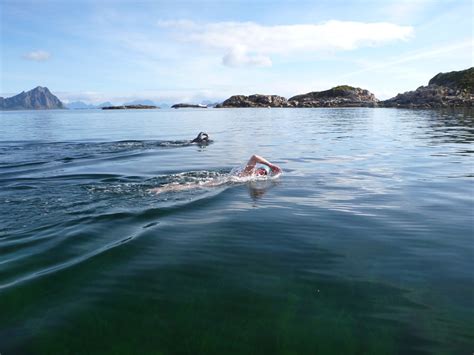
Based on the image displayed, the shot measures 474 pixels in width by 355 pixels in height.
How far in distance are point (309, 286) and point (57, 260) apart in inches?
166

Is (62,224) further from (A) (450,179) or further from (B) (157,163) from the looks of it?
(A) (450,179)

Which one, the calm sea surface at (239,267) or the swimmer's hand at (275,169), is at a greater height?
the swimmer's hand at (275,169)

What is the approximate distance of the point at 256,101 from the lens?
161 meters

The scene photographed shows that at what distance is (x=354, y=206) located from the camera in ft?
30.9

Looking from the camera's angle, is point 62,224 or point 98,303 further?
point 62,224

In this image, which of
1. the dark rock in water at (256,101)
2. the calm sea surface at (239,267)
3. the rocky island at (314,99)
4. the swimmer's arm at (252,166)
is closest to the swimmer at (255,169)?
the swimmer's arm at (252,166)

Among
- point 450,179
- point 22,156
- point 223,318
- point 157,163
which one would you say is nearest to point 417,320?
point 223,318

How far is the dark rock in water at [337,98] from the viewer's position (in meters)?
135

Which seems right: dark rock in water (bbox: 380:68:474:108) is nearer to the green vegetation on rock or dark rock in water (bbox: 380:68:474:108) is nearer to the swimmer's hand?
the green vegetation on rock

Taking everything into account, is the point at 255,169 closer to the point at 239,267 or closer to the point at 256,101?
the point at 239,267

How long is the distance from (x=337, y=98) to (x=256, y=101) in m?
34.5

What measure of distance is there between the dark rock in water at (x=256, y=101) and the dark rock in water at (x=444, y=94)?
4786 cm

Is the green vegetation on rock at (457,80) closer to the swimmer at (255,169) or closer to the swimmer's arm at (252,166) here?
the swimmer at (255,169)

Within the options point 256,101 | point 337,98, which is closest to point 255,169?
point 337,98
